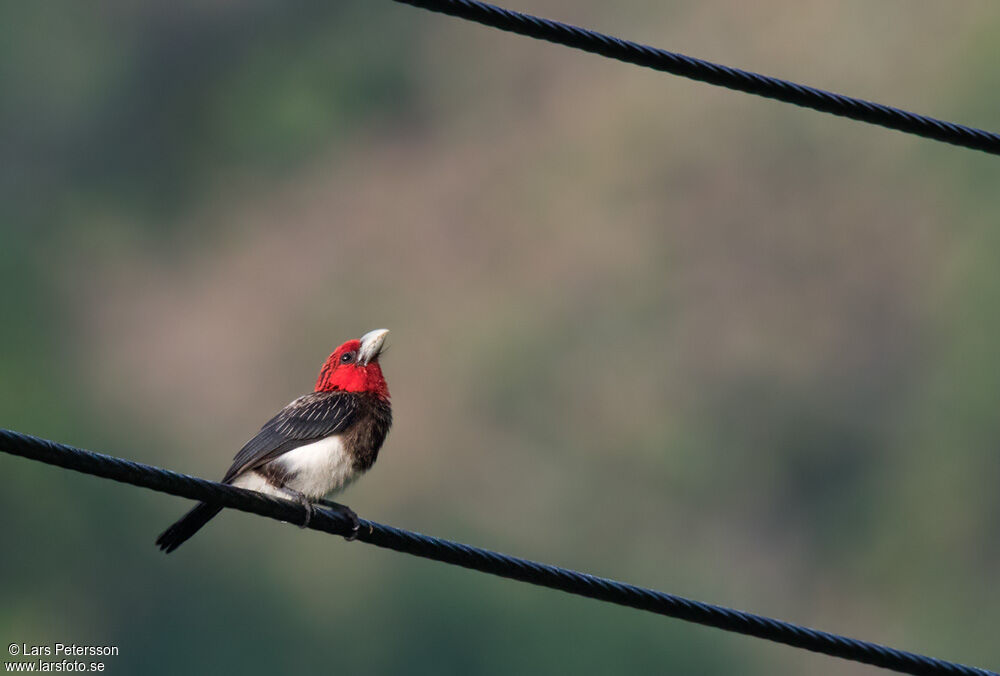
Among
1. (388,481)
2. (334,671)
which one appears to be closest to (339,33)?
(388,481)

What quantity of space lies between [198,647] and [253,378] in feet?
32.7

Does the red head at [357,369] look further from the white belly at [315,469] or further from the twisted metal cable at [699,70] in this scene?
the twisted metal cable at [699,70]

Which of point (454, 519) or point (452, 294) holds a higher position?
point (452, 294)

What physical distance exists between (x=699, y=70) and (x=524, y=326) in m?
34.3

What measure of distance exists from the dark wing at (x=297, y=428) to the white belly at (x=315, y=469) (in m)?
0.05

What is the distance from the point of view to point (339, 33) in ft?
182

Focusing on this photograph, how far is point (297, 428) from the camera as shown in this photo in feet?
24.4

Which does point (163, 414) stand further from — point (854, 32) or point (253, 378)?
point (854, 32)

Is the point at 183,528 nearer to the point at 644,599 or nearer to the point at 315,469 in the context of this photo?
the point at 315,469

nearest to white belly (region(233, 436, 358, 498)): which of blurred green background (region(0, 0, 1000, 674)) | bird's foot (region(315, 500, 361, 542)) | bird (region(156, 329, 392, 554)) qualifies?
bird (region(156, 329, 392, 554))

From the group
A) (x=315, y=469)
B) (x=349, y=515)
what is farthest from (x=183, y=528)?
(x=349, y=515)

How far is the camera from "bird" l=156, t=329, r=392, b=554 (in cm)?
725

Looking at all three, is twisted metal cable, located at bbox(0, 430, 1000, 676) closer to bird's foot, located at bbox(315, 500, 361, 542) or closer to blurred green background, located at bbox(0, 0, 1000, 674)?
bird's foot, located at bbox(315, 500, 361, 542)

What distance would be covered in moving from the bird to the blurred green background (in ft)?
70.1
